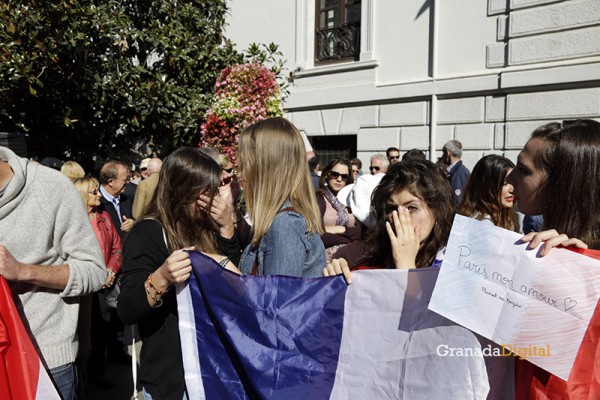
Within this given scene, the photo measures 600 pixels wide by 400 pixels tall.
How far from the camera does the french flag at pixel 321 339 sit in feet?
6.51

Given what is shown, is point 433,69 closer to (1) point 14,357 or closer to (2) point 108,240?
(2) point 108,240

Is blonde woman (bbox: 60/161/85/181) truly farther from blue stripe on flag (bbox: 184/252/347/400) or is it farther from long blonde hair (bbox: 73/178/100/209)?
blue stripe on flag (bbox: 184/252/347/400)

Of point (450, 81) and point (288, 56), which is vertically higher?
point (288, 56)

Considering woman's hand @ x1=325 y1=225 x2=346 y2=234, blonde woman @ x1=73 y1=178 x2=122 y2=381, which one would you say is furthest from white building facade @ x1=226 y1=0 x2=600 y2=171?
blonde woman @ x1=73 y1=178 x2=122 y2=381

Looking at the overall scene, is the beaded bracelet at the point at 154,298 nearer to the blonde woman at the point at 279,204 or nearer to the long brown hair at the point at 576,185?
the blonde woman at the point at 279,204

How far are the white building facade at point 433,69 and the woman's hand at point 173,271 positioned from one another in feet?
26.6

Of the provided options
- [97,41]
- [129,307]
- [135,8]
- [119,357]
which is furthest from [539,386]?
[135,8]

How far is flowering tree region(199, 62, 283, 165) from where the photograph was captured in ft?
21.0

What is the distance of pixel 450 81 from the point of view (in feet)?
32.8

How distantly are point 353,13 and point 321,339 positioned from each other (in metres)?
11.0

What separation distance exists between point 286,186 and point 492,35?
8522 mm

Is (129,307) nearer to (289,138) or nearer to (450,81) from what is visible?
(289,138)

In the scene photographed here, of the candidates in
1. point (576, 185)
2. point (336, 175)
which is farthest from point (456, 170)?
point (576, 185)

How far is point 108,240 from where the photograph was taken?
5.18 meters
